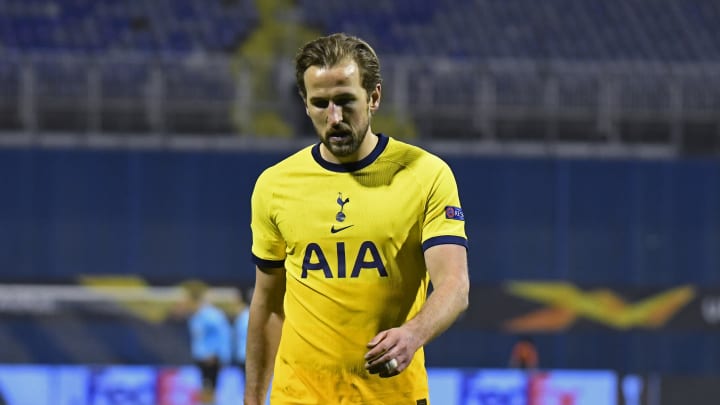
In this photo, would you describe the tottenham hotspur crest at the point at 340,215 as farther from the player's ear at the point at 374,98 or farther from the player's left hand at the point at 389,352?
the player's left hand at the point at 389,352

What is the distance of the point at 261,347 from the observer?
386 cm

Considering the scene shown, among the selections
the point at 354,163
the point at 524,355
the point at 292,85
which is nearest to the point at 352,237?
the point at 354,163

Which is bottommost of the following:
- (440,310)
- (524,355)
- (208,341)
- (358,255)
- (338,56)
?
(524,355)

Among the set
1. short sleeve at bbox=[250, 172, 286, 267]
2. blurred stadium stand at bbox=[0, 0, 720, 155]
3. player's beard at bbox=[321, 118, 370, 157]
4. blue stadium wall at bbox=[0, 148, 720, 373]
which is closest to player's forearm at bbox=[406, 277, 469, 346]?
player's beard at bbox=[321, 118, 370, 157]

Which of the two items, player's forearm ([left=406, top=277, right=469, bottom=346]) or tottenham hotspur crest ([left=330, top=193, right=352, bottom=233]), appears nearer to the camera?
player's forearm ([left=406, top=277, right=469, bottom=346])

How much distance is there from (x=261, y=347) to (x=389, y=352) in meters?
0.76

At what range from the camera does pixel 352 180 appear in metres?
3.64

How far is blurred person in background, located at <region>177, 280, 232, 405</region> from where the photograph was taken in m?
13.1

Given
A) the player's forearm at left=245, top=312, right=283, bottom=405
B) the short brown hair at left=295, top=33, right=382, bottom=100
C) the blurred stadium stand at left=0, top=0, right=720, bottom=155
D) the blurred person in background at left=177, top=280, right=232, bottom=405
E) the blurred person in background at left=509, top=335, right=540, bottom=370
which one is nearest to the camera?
the short brown hair at left=295, top=33, right=382, bottom=100

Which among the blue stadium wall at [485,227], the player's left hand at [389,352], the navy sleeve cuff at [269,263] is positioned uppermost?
the navy sleeve cuff at [269,263]

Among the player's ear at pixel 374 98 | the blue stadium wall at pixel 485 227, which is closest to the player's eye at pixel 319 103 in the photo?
the player's ear at pixel 374 98

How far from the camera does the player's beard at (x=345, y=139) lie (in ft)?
11.4

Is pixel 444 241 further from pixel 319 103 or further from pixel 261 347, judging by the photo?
pixel 261 347

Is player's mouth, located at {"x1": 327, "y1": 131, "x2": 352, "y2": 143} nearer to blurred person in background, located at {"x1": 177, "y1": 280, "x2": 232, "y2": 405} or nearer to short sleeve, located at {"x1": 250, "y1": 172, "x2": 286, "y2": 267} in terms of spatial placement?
short sleeve, located at {"x1": 250, "y1": 172, "x2": 286, "y2": 267}
